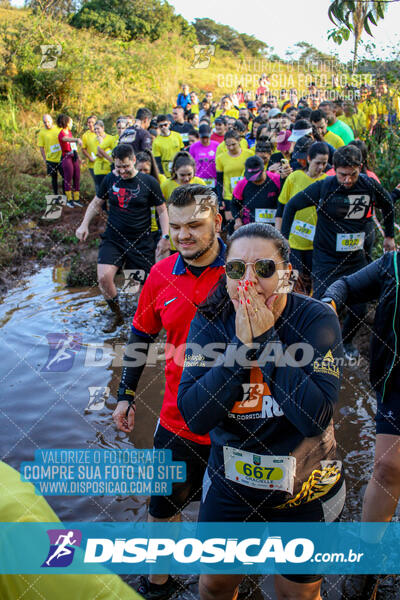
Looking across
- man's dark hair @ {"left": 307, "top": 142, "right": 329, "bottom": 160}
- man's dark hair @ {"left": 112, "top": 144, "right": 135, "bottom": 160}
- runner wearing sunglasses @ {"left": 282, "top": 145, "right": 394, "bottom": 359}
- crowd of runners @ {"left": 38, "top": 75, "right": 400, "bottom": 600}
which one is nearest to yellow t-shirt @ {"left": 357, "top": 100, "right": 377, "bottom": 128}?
man's dark hair @ {"left": 307, "top": 142, "right": 329, "bottom": 160}

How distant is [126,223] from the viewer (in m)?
6.10

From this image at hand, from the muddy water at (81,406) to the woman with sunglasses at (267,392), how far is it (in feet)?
5.46

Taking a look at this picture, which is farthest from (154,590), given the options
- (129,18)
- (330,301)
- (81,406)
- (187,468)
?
(129,18)

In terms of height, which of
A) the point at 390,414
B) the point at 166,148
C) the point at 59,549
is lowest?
the point at 390,414

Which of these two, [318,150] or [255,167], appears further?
[255,167]

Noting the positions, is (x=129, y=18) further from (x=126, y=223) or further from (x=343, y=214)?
(x=343, y=214)

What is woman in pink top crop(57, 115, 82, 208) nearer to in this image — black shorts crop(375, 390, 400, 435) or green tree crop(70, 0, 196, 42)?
black shorts crop(375, 390, 400, 435)

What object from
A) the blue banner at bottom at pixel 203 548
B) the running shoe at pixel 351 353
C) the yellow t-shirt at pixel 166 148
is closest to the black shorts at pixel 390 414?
the blue banner at bottom at pixel 203 548

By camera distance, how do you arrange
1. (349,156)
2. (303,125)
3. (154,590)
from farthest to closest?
(303,125) < (349,156) < (154,590)

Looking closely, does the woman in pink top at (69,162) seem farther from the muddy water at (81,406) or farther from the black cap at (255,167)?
the black cap at (255,167)

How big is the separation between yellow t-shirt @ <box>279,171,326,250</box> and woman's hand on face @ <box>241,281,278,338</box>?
378 centimetres

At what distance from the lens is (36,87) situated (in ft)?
62.4

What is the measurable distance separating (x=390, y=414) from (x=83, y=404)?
10.4 ft

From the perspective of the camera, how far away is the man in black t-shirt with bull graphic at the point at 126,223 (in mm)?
5910
